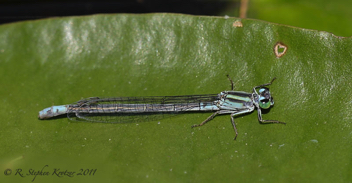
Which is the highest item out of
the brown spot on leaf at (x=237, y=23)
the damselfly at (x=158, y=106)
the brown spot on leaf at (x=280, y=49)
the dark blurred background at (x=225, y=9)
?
the dark blurred background at (x=225, y=9)

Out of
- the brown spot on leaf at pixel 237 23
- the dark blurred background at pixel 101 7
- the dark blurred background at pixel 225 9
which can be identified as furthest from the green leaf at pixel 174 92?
the dark blurred background at pixel 101 7

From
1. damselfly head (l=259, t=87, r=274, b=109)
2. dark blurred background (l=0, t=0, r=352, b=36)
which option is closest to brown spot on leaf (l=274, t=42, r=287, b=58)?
damselfly head (l=259, t=87, r=274, b=109)

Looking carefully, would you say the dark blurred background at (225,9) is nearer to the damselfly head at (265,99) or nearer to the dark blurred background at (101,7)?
the dark blurred background at (101,7)

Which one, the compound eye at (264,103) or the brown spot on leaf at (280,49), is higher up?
the brown spot on leaf at (280,49)

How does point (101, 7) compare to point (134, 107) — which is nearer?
point (134, 107)

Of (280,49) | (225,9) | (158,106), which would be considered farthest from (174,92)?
(225,9)

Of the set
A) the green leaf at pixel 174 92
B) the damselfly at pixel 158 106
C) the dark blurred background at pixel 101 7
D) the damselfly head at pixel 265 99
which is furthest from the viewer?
the dark blurred background at pixel 101 7

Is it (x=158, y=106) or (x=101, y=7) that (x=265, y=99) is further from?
(x=101, y=7)
